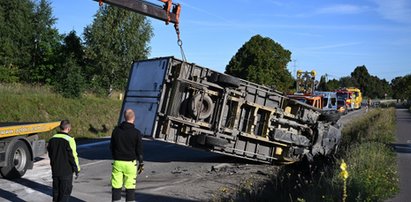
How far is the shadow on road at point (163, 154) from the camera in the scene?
1328 centimetres

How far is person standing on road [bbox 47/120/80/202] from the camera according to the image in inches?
266

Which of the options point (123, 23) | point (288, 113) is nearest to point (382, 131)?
point (288, 113)

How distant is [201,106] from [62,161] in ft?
14.2

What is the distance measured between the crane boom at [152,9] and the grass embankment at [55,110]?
900cm

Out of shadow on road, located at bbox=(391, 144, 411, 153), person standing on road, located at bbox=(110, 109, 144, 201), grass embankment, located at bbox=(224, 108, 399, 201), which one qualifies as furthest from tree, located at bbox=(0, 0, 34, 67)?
person standing on road, located at bbox=(110, 109, 144, 201)

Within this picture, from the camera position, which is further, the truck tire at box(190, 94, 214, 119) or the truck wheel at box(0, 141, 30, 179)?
the truck tire at box(190, 94, 214, 119)

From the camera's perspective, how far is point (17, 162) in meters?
10.3

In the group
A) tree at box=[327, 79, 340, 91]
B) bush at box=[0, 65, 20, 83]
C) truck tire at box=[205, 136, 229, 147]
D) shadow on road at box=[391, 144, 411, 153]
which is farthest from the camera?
tree at box=[327, 79, 340, 91]

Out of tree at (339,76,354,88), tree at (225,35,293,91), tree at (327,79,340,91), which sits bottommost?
tree at (225,35,293,91)

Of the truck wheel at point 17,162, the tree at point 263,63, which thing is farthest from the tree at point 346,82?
the truck wheel at point 17,162

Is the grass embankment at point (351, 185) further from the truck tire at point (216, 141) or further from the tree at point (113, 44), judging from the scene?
the tree at point (113, 44)

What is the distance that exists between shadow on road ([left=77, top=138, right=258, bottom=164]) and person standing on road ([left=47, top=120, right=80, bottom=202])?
5375mm

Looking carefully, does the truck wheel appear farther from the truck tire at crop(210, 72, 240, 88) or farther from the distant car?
the distant car

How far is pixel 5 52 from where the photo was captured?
29703 millimetres
